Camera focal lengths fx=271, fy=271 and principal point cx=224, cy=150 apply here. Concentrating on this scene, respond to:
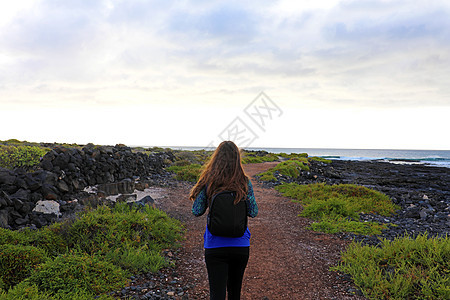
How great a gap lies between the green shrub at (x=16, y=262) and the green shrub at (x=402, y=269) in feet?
18.4

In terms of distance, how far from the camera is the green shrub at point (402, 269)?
434cm

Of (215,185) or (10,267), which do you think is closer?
(215,185)

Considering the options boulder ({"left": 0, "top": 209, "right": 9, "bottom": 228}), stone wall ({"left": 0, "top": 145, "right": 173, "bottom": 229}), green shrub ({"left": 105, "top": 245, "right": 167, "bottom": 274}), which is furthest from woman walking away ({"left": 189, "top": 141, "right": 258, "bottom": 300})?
stone wall ({"left": 0, "top": 145, "right": 173, "bottom": 229})

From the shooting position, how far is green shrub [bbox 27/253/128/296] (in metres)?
4.05

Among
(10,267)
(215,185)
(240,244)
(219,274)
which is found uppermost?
(215,185)

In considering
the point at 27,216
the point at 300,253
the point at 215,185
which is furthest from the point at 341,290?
the point at 27,216

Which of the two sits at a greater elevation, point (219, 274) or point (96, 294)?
point (219, 274)

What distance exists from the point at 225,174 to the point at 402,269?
156 inches

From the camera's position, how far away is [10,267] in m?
4.43

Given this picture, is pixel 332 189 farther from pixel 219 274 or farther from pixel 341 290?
pixel 219 274

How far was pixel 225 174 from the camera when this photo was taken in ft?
10.7

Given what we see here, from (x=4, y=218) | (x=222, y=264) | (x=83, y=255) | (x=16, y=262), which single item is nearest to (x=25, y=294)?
(x=16, y=262)

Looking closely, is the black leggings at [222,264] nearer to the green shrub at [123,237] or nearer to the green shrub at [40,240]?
the green shrub at [123,237]

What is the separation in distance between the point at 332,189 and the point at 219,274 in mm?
11203
